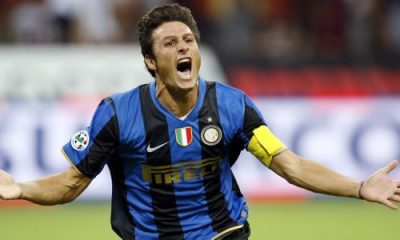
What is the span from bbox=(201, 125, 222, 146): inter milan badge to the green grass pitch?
3.96 metres

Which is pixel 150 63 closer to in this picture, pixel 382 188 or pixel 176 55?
pixel 176 55

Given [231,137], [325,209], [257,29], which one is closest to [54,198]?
[231,137]

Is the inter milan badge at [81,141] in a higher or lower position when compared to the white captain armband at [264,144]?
higher

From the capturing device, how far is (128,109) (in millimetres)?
6254

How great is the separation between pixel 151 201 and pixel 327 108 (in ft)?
21.9

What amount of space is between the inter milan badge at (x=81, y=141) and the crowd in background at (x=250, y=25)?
685 centimetres

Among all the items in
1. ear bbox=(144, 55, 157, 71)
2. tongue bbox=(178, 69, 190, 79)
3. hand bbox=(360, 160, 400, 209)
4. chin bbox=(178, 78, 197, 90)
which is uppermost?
ear bbox=(144, 55, 157, 71)

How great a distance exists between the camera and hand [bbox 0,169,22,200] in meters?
6.08

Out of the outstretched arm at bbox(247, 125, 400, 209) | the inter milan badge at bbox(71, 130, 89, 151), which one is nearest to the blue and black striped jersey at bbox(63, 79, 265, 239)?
the inter milan badge at bbox(71, 130, 89, 151)

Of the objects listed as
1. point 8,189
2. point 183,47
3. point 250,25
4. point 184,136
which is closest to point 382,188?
point 184,136

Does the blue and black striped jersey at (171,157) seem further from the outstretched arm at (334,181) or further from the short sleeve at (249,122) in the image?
the outstretched arm at (334,181)

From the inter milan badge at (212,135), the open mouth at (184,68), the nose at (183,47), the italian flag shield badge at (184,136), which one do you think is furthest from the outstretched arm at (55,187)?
the nose at (183,47)

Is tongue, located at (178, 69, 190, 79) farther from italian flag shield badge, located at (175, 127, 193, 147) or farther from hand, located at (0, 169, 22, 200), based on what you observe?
hand, located at (0, 169, 22, 200)

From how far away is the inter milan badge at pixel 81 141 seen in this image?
627 cm
